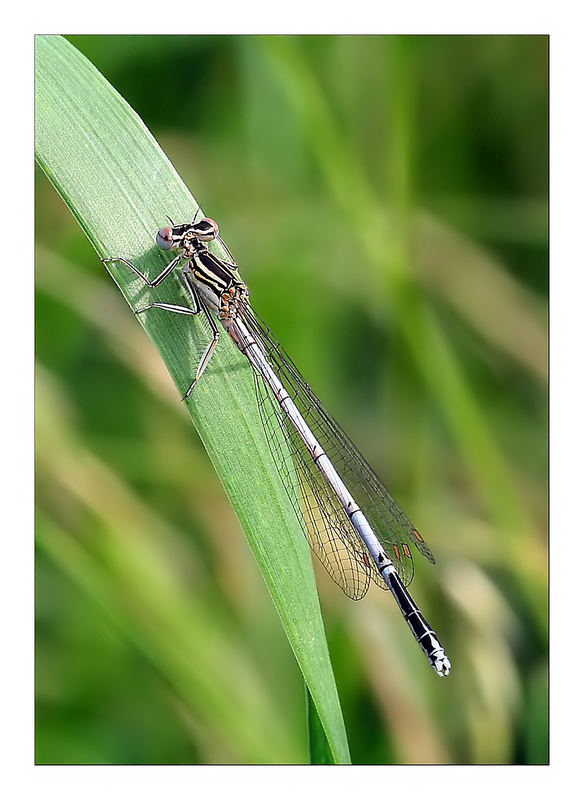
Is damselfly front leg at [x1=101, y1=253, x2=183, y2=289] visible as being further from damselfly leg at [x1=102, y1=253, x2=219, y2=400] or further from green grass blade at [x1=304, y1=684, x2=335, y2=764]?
green grass blade at [x1=304, y1=684, x2=335, y2=764]

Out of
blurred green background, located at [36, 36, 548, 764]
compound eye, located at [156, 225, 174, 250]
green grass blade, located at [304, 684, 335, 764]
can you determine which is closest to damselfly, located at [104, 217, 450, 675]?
compound eye, located at [156, 225, 174, 250]

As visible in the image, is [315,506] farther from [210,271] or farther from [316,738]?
[210,271]

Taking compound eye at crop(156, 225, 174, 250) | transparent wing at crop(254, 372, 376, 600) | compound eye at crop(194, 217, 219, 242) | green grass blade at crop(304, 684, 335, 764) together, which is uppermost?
compound eye at crop(194, 217, 219, 242)

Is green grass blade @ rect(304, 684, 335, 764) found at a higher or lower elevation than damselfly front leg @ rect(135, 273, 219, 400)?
lower

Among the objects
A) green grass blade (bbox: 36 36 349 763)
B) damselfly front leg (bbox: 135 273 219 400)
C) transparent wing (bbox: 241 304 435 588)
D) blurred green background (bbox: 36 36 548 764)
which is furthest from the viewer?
blurred green background (bbox: 36 36 548 764)

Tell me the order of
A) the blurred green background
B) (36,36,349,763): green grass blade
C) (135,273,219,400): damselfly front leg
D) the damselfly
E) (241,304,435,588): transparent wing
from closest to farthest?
(36,36,349,763): green grass blade, (135,273,219,400): damselfly front leg, the damselfly, (241,304,435,588): transparent wing, the blurred green background

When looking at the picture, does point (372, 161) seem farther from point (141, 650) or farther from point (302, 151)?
point (141, 650)
